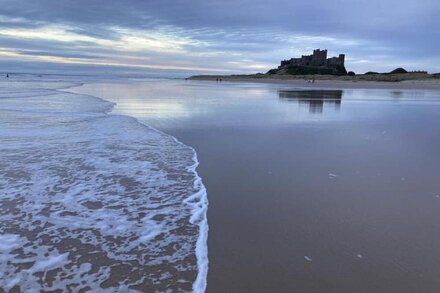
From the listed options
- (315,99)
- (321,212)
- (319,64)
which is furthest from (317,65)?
(321,212)

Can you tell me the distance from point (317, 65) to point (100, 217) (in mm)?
150119

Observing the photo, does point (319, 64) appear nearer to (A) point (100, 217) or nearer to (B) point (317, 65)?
(B) point (317, 65)

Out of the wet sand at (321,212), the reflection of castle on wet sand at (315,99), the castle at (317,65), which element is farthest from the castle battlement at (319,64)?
the wet sand at (321,212)

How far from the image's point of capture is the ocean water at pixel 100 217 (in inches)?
129

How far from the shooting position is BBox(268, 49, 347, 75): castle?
424 ft

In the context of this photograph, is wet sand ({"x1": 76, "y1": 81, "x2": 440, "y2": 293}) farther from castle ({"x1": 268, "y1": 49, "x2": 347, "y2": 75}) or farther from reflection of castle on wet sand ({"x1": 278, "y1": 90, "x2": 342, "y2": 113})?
castle ({"x1": 268, "y1": 49, "x2": 347, "y2": 75})

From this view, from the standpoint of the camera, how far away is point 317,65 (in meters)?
146

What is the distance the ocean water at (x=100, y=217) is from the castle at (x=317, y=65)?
406 ft

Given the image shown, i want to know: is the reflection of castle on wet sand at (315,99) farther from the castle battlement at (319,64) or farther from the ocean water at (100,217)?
the castle battlement at (319,64)

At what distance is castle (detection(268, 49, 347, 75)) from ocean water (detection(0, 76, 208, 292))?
406ft

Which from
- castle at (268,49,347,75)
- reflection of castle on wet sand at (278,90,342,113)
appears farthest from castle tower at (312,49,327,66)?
reflection of castle on wet sand at (278,90,342,113)

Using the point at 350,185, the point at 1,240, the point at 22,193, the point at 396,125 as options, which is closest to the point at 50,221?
the point at 1,240

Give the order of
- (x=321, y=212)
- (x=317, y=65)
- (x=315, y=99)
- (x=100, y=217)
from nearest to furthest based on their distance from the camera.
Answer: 1. (x=100, y=217)
2. (x=321, y=212)
3. (x=315, y=99)
4. (x=317, y=65)

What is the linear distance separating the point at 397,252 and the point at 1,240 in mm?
3882
